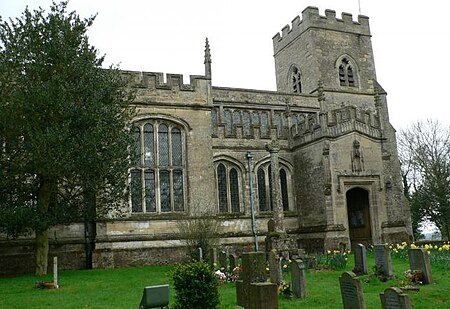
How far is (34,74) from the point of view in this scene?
15.9m

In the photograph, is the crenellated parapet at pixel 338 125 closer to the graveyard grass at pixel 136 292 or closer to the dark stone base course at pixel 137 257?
the graveyard grass at pixel 136 292

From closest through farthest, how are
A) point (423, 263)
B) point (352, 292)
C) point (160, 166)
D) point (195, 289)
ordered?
1. point (352, 292)
2. point (195, 289)
3. point (423, 263)
4. point (160, 166)

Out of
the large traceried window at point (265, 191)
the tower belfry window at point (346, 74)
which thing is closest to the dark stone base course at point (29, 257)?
the large traceried window at point (265, 191)

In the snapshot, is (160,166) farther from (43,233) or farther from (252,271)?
(252,271)

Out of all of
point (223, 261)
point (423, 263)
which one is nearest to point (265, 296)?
point (423, 263)

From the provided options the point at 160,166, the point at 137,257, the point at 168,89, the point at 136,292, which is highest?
the point at 168,89

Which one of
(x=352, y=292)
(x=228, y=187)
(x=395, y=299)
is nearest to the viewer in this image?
(x=395, y=299)

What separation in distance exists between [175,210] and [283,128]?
751cm

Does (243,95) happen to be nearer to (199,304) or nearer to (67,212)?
(67,212)

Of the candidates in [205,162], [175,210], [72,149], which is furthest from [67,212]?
[205,162]

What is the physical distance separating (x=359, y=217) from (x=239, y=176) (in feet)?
20.0

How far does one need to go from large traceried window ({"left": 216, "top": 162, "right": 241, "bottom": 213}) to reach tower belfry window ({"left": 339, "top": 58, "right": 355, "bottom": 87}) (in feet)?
38.5

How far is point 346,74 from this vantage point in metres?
31.0

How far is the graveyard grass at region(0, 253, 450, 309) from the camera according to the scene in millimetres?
9625
